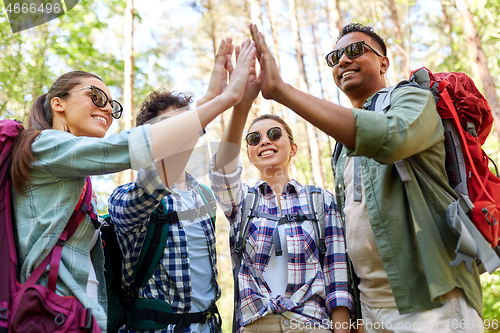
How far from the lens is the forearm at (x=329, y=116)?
1930mm

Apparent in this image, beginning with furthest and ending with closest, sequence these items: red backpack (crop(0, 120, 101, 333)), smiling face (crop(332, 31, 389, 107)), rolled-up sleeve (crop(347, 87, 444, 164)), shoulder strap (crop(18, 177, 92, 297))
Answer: smiling face (crop(332, 31, 389, 107)) < rolled-up sleeve (crop(347, 87, 444, 164)) < shoulder strap (crop(18, 177, 92, 297)) < red backpack (crop(0, 120, 101, 333))

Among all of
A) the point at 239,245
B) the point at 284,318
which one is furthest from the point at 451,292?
the point at 239,245

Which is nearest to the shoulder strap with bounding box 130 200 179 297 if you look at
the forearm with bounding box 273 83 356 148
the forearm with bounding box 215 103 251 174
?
the forearm with bounding box 215 103 251 174

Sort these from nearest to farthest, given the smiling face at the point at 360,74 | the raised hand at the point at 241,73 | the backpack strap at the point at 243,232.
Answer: the raised hand at the point at 241,73, the backpack strap at the point at 243,232, the smiling face at the point at 360,74

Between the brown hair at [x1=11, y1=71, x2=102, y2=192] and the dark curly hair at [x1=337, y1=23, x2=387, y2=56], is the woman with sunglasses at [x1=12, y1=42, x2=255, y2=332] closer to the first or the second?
the brown hair at [x1=11, y1=71, x2=102, y2=192]

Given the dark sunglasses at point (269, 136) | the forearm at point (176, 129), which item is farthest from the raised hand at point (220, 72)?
the dark sunglasses at point (269, 136)

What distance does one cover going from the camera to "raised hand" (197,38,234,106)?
241cm

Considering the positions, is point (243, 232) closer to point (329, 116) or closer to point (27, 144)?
point (329, 116)

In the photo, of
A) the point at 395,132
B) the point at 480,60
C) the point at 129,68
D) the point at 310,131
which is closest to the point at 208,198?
the point at 395,132

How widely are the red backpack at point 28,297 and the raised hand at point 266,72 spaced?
136 cm

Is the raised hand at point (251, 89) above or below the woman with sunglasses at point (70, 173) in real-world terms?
above

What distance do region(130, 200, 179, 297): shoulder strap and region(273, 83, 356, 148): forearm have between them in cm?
123

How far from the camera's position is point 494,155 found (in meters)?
10.7

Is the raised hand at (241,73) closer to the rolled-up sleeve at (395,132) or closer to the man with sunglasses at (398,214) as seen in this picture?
the man with sunglasses at (398,214)
